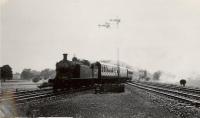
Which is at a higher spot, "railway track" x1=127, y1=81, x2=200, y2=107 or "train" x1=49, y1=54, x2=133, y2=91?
"train" x1=49, y1=54, x2=133, y2=91

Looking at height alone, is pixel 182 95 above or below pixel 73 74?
below

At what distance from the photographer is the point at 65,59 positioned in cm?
3025

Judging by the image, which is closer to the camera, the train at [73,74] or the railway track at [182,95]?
the railway track at [182,95]

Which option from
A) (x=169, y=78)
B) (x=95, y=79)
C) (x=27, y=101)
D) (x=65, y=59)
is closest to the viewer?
(x=27, y=101)

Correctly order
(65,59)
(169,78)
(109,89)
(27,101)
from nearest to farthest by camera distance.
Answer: (27,101)
(109,89)
(65,59)
(169,78)

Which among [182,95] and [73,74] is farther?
[73,74]

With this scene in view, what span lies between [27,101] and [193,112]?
7737 mm

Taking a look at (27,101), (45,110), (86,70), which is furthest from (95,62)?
(45,110)

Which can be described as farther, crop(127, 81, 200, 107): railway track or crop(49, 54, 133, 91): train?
crop(49, 54, 133, 91): train

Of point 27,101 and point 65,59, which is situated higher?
point 65,59

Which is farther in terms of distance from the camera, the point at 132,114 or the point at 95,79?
the point at 95,79

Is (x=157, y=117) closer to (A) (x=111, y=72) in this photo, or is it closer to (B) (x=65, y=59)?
(B) (x=65, y=59)

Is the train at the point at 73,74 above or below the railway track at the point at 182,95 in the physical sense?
above

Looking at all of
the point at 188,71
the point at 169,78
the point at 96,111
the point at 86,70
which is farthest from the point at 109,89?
the point at 169,78
